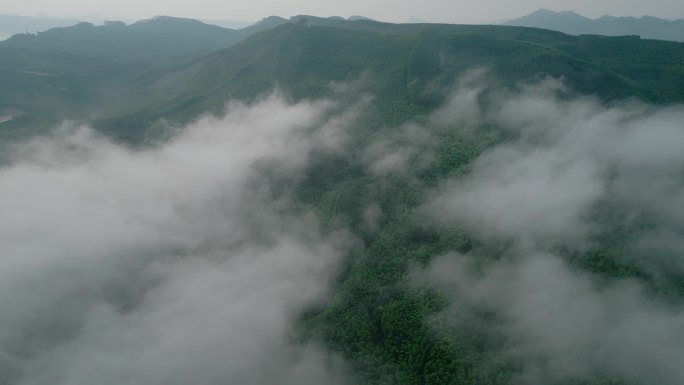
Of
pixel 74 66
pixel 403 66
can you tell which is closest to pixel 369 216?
pixel 403 66

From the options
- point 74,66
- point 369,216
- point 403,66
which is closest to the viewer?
point 369,216

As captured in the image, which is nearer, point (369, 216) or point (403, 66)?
point (369, 216)

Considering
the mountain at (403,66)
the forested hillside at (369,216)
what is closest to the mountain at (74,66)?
the forested hillside at (369,216)

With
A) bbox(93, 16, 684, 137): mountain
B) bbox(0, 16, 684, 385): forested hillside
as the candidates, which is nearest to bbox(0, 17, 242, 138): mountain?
bbox(0, 16, 684, 385): forested hillside

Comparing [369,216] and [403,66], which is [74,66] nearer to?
[403,66]

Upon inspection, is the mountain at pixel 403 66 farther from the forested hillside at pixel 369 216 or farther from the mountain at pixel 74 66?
the mountain at pixel 74 66

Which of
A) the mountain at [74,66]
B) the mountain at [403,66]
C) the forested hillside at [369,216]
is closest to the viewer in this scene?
the forested hillside at [369,216]

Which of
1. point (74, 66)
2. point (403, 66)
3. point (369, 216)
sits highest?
point (403, 66)

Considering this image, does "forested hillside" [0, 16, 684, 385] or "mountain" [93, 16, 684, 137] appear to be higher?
"mountain" [93, 16, 684, 137]

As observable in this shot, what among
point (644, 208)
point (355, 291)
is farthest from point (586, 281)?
point (355, 291)

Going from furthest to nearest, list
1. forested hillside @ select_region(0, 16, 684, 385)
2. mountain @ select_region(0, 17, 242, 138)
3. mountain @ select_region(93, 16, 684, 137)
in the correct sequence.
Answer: mountain @ select_region(0, 17, 242, 138)
mountain @ select_region(93, 16, 684, 137)
forested hillside @ select_region(0, 16, 684, 385)

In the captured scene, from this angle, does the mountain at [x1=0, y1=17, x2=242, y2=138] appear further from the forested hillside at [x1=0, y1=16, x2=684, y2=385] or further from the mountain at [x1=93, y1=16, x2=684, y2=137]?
the mountain at [x1=93, y1=16, x2=684, y2=137]

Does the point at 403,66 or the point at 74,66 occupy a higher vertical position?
the point at 403,66
